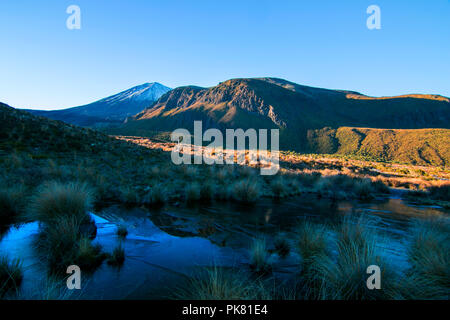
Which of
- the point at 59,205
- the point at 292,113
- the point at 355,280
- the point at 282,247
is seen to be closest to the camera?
the point at 355,280

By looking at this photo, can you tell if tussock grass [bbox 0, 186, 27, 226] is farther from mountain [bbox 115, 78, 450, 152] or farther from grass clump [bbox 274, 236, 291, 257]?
mountain [bbox 115, 78, 450, 152]

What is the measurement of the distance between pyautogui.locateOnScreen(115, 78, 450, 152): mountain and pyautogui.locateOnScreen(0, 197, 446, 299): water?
77.8 m

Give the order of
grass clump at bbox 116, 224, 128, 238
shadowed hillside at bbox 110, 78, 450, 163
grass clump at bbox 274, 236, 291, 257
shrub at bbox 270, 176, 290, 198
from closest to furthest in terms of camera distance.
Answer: grass clump at bbox 274, 236, 291, 257 → grass clump at bbox 116, 224, 128, 238 → shrub at bbox 270, 176, 290, 198 → shadowed hillside at bbox 110, 78, 450, 163

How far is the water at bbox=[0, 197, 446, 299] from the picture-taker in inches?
155

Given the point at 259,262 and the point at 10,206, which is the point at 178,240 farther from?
the point at 10,206

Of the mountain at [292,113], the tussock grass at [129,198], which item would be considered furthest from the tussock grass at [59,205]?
the mountain at [292,113]

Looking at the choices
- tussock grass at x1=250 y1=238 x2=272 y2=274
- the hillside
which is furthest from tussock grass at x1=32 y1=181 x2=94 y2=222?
the hillside

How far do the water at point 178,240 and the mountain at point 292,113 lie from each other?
7775 cm

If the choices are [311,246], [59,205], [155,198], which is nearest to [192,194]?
[155,198]

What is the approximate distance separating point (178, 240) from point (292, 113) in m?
106

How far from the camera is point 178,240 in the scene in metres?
6.19

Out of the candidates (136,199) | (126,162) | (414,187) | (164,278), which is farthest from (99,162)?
(414,187)

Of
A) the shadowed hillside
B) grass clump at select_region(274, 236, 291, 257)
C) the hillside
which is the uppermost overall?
the shadowed hillside

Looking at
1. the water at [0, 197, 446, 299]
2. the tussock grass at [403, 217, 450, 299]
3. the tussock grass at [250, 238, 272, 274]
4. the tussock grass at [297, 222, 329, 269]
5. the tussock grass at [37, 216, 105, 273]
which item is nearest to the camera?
the tussock grass at [403, 217, 450, 299]
